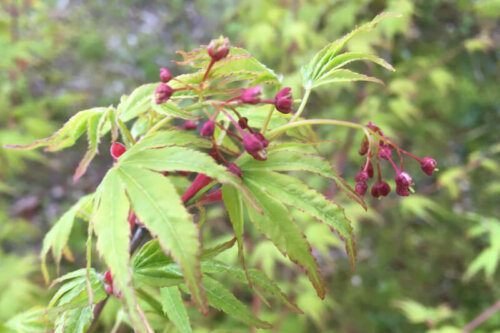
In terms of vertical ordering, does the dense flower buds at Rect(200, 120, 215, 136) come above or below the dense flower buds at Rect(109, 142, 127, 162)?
below

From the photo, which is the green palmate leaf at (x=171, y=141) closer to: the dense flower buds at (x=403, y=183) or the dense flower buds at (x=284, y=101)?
the dense flower buds at (x=284, y=101)

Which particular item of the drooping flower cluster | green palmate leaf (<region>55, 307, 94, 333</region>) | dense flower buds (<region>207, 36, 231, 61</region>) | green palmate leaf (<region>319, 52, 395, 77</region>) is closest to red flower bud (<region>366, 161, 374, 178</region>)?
the drooping flower cluster

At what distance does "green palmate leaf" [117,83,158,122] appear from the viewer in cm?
52

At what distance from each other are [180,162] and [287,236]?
0.40 ft

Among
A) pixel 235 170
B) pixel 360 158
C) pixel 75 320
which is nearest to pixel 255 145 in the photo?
pixel 235 170

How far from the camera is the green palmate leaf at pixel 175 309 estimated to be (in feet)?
1.67

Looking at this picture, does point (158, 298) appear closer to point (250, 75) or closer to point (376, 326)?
Answer: point (250, 75)

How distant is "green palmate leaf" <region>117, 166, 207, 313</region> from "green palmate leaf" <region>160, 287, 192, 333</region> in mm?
156

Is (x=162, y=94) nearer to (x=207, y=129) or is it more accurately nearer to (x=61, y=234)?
(x=207, y=129)

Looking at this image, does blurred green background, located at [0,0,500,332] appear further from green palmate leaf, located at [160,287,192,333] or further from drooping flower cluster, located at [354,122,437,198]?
drooping flower cluster, located at [354,122,437,198]

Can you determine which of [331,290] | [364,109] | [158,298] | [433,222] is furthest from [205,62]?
[433,222]

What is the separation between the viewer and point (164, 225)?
37 centimetres

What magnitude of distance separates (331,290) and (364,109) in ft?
3.34

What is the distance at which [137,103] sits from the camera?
1.72 feet
